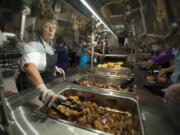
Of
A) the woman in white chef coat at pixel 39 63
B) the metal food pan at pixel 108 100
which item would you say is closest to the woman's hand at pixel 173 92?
the metal food pan at pixel 108 100

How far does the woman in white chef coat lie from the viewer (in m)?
0.84

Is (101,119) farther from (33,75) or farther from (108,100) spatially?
(33,75)

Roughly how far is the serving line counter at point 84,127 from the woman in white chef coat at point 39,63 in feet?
0.51

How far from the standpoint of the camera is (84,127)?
0.66 metres

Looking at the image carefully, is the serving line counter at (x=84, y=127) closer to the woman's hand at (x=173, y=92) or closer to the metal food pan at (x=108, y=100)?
the metal food pan at (x=108, y=100)

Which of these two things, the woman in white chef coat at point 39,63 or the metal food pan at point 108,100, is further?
the metal food pan at point 108,100

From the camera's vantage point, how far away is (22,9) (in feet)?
2.07

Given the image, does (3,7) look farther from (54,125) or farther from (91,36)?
(91,36)

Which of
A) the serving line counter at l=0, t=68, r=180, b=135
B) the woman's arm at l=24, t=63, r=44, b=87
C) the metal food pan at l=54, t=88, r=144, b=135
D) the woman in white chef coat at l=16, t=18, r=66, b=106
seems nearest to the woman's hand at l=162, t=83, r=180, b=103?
the serving line counter at l=0, t=68, r=180, b=135

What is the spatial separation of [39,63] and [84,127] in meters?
0.93

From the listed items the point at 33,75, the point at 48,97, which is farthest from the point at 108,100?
the point at 33,75

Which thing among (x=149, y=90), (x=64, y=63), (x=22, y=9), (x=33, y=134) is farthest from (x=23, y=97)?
(x=64, y=63)

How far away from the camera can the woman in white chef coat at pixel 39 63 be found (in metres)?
0.84

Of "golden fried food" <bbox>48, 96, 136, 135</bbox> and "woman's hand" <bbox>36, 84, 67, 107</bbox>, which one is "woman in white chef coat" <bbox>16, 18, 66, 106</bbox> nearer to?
"woman's hand" <bbox>36, 84, 67, 107</bbox>
